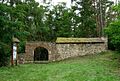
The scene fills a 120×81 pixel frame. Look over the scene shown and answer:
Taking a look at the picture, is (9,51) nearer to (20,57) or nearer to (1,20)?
(1,20)

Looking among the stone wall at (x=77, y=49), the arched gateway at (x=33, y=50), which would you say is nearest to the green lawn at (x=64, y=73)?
the stone wall at (x=77, y=49)

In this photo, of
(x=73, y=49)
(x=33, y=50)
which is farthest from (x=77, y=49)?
(x=33, y=50)

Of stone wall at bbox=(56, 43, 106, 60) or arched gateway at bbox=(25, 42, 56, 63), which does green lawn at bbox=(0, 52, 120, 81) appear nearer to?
stone wall at bbox=(56, 43, 106, 60)

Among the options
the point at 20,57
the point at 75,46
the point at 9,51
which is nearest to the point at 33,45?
the point at 20,57

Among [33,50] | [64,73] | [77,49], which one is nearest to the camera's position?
[64,73]

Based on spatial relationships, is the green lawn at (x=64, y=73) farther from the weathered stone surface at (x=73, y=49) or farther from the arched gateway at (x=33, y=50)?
the arched gateway at (x=33, y=50)

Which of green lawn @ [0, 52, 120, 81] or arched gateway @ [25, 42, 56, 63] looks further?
arched gateway @ [25, 42, 56, 63]

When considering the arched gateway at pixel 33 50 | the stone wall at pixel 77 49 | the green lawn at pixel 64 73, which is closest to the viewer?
the green lawn at pixel 64 73

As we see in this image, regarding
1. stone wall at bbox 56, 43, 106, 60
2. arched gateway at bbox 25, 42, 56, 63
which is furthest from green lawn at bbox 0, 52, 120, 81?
arched gateway at bbox 25, 42, 56, 63

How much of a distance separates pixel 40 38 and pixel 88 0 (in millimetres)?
9243

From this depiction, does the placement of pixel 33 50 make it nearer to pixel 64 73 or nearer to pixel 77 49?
pixel 77 49

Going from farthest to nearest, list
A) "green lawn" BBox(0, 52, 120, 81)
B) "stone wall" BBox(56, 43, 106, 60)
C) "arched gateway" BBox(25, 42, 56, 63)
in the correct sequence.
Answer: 1. "arched gateway" BBox(25, 42, 56, 63)
2. "stone wall" BBox(56, 43, 106, 60)
3. "green lawn" BBox(0, 52, 120, 81)

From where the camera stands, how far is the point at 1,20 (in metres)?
16.8

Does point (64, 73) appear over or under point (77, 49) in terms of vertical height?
over
